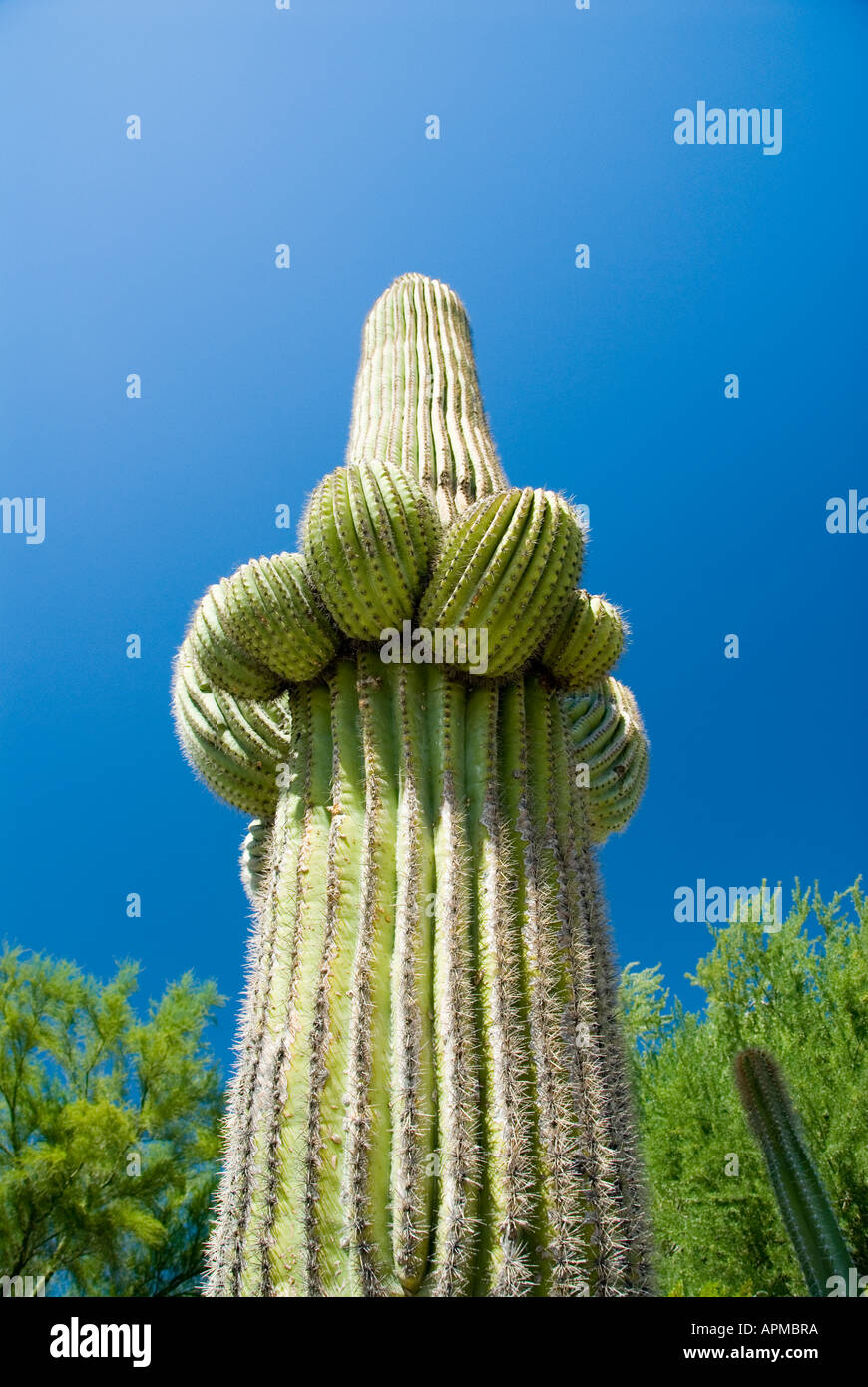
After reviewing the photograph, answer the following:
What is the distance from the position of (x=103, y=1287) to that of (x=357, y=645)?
868 cm

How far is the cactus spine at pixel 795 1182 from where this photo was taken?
426 centimetres

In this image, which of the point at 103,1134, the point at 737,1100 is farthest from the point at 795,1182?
the point at 103,1134

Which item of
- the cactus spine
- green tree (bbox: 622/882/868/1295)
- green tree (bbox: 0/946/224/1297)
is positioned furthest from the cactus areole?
green tree (bbox: 0/946/224/1297)

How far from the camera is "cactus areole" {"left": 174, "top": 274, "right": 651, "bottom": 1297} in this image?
7.71 ft

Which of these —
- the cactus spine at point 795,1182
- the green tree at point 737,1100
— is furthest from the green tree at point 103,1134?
the cactus spine at point 795,1182

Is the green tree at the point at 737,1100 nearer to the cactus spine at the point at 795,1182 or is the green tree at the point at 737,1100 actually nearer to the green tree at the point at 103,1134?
the cactus spine at the point at 795,1182

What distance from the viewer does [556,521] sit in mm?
3303

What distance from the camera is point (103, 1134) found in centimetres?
897

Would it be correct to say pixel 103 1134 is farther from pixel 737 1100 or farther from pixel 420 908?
pixel 420 908

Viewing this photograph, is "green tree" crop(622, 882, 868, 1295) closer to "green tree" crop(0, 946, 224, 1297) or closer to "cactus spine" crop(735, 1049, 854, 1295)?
"cactus spine" crop(735, 1049, 854, 1295)

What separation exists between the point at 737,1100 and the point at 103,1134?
622 cm
